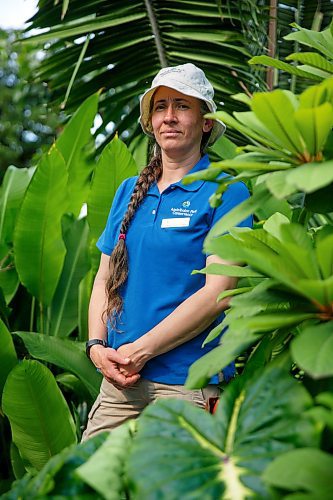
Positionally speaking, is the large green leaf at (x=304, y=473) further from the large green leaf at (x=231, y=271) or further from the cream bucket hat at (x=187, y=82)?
the cream bucket hat at (x=187, y=82)

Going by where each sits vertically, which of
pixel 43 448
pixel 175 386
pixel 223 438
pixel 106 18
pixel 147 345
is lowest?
pixel 43 448

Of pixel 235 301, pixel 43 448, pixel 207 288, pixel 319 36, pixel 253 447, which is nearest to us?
pixel 253 447

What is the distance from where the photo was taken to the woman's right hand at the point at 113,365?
6.92ft

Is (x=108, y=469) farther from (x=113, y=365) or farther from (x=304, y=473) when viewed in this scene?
(x=113, y=365)

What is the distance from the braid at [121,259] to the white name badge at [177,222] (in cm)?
15

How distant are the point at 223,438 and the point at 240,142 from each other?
2982mm

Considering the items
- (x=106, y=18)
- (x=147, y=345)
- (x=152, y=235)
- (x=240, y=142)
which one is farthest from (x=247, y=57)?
(x=147, y=345)

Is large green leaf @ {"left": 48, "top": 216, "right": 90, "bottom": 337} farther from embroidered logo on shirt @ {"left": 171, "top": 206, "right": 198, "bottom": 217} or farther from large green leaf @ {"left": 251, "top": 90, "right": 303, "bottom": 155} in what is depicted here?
large green leaf @ {"left": 251, "top": 90, "right": 303, "bottom": 155}

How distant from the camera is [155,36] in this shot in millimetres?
4039

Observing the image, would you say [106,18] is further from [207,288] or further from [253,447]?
[253,447]

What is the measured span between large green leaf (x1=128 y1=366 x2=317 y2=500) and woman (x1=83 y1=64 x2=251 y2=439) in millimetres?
850


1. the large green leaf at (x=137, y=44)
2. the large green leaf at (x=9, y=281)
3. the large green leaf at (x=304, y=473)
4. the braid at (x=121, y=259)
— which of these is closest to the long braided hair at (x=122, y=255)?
the braid at (x=121, y=259)

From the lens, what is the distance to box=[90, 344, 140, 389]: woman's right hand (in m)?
2.11

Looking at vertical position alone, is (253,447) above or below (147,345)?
above
